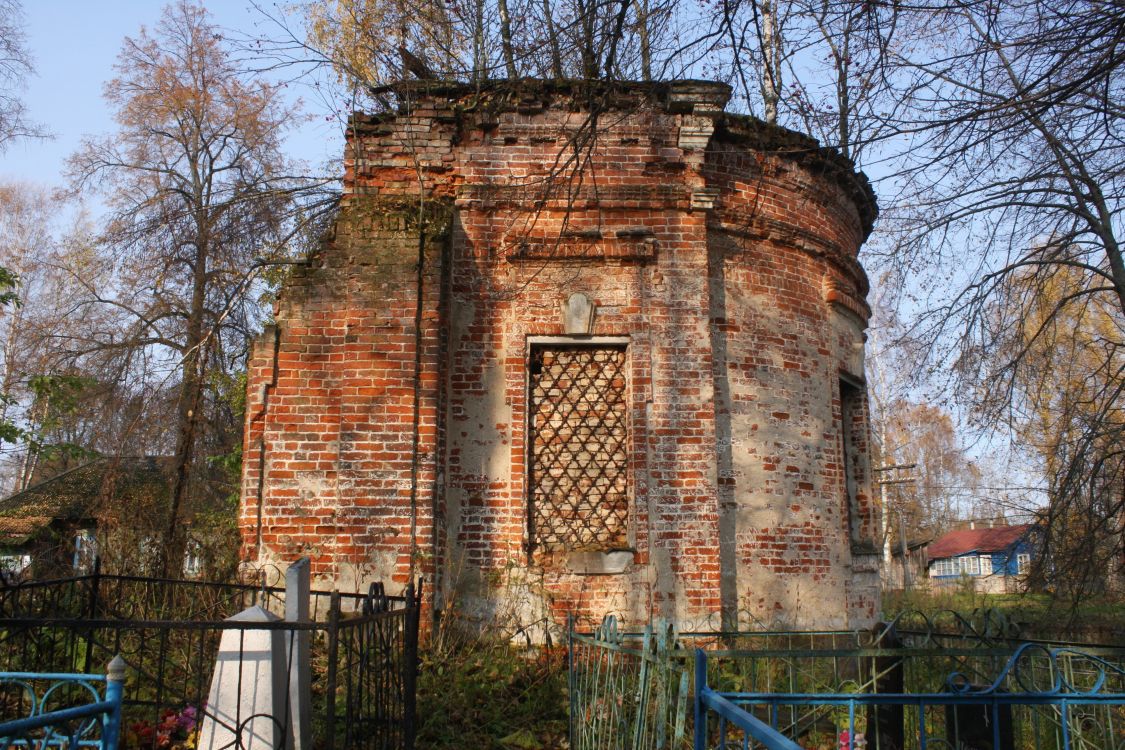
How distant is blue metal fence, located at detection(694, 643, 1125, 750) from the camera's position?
9.22ft

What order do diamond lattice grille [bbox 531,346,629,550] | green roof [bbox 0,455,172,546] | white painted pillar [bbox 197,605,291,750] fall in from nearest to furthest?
white painted pillar [bbox 197,605,291,750]
diamond lattice grille [bbox 531,346,629,550]
green roof [bbox 0,455,172,546]

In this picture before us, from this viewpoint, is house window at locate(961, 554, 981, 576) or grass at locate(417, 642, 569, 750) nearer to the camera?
grass at locate(417, 642, 569, 750)

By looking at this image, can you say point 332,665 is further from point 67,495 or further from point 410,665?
point 67,495

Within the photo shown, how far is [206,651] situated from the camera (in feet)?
22.0

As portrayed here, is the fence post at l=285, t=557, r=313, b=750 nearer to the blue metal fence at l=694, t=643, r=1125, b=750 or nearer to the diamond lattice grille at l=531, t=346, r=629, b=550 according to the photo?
the blue metal fence at l=694, t=643, r=1125, b=750

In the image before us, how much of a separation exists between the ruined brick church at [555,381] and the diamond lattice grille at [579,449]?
0.8 inches

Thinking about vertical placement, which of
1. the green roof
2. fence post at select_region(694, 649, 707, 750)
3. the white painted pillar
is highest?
the green roof

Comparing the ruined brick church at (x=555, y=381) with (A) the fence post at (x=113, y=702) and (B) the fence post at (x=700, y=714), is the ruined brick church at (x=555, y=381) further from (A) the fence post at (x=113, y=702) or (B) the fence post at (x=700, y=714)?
(B) the fence post at (x=700, y=714)

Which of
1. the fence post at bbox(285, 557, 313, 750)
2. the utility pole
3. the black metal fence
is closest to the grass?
the black metal fence

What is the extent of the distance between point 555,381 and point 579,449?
2.32ft

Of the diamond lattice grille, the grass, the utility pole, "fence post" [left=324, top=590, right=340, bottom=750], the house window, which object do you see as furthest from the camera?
the house window

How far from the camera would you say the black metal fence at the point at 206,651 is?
3.96 m

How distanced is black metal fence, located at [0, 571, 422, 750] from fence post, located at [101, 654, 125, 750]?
0.75m

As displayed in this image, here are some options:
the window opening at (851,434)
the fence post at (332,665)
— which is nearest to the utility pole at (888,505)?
the window opening at (851,434)
